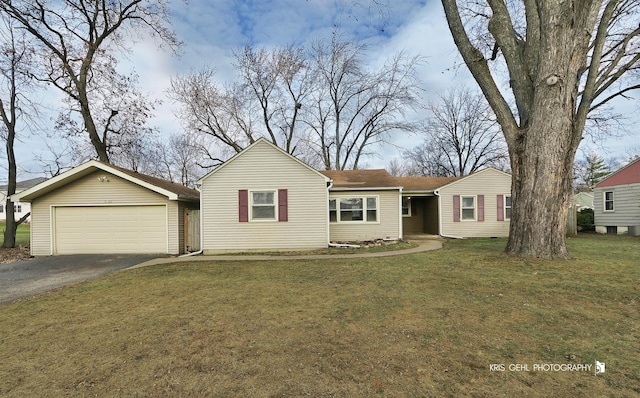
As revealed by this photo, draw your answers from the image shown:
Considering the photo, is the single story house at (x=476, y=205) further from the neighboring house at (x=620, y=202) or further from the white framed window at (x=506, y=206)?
the neighboring house at (x=620, y=202)

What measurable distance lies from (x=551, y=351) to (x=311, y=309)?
305 centimetres

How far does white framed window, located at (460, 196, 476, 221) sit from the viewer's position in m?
15.5

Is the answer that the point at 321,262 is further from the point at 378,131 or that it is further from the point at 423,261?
the point at 378,131

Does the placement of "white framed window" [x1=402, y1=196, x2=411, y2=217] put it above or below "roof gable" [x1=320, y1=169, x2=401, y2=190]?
below

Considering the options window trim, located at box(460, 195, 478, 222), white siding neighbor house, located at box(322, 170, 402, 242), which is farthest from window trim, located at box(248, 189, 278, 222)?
window trim, located at box(460, 195, 478, 222)

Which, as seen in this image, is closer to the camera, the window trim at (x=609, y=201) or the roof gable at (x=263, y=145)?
the roof gable at (x=263, y=145)

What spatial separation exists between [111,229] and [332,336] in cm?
1214

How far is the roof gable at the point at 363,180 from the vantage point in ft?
44.6

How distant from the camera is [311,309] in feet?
14.9

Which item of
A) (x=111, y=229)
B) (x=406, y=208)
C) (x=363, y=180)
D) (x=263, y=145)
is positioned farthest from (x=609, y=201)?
(x=111, y=229)

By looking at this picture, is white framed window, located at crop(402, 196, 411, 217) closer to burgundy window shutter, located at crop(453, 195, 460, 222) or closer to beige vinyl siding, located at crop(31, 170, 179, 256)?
burgundy window shutter, located at crop(453, 195, 460, 222)

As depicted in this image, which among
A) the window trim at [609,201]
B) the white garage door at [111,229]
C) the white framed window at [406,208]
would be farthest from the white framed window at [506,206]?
the white garage door at [111,229]

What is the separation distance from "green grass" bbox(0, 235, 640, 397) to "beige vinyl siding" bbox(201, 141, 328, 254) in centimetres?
513

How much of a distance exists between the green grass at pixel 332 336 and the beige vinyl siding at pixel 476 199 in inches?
355
